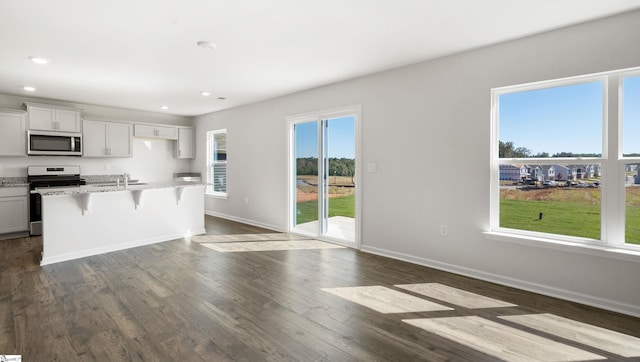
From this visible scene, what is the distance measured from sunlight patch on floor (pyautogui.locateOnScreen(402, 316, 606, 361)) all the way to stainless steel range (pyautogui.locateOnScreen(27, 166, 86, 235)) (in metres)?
6.24

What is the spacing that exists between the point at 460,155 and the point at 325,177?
2197 mm

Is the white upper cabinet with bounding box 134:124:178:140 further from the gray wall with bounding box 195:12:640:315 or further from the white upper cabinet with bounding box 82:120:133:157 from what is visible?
the gray wall with bounding box 195:12:640:315

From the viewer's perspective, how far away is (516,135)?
3318mm

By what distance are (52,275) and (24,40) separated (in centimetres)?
247

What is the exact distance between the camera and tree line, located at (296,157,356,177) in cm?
481

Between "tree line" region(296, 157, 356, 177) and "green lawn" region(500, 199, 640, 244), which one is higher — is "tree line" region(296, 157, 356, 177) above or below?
above

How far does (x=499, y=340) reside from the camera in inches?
88.2

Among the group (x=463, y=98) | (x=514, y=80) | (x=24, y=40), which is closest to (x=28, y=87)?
(x=24, y=40)

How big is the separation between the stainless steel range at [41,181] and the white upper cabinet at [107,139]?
457 millimetres

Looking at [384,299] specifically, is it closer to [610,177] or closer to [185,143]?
[610,177]

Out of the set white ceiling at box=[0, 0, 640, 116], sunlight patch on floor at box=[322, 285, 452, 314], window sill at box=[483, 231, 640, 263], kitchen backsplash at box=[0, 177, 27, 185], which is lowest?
sunlight patch on floor at box=[322, 285, 452, 314]

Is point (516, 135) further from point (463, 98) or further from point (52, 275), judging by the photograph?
point (52, 275)

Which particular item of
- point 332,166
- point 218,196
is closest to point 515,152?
point 332,166

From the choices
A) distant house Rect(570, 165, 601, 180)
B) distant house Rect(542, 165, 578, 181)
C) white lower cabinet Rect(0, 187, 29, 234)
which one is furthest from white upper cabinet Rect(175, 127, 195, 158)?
distant house Rect(570, 165, 601, 180)
